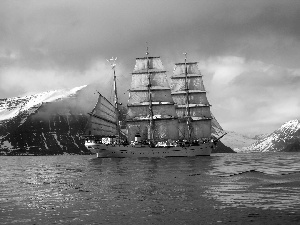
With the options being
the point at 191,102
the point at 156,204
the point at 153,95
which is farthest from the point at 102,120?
the point at 156,204

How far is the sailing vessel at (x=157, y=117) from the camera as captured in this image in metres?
171

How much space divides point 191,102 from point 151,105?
66.5ft

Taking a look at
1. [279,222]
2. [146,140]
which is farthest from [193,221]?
[146,140]

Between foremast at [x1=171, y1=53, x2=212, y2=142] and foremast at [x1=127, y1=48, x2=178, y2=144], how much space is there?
8823 mm

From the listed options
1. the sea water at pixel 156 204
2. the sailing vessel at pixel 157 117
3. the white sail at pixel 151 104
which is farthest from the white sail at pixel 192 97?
the sea water at pixel 156 204

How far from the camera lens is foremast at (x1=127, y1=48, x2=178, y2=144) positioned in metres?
176

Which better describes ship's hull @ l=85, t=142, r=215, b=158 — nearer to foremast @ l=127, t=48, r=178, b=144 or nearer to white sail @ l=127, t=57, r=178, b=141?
foremast @ l=127, t=48, r=178, b=144

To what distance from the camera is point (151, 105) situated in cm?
17588

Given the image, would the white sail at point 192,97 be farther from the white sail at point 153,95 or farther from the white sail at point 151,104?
the white sail at point 151,104

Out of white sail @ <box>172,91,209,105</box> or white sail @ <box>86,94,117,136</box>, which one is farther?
white sail @ <box>172,91,209,105</box>

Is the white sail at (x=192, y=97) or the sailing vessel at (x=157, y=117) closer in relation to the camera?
the sailing vessel at (x=157, y=117)

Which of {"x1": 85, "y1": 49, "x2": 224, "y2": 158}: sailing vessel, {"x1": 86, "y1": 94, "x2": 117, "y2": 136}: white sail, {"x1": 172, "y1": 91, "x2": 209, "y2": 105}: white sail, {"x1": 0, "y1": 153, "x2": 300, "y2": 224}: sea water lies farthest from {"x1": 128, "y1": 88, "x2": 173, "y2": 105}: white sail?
{"x1": 0, "y1": 153, "x2": 300, "y2": 224}: sea water

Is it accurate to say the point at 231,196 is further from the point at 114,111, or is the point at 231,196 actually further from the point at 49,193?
the point at 114,111

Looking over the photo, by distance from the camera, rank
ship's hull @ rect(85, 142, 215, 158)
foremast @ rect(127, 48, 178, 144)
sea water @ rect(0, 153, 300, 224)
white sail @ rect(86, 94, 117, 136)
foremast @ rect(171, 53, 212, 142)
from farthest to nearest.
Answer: foremast @ rect(171, 53, 212, 142), foremast @ rect(127, 48, 178, 144), ship's hull @ rect(85, 142, 215, 158), white sail @ rect(86, 94, 117, 136), sea water @ rect(0, 153, 300, 224)
